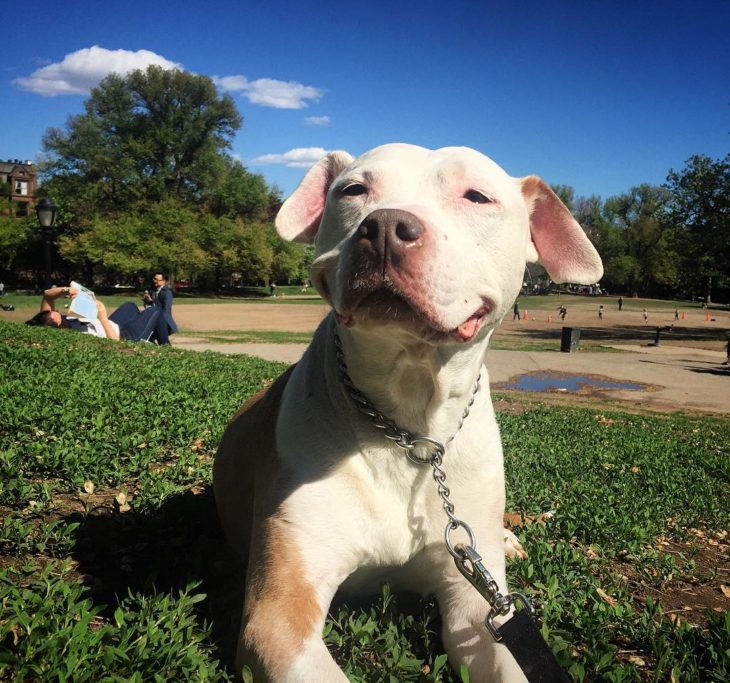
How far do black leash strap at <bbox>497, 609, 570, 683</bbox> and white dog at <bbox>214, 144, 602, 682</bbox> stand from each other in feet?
0.32

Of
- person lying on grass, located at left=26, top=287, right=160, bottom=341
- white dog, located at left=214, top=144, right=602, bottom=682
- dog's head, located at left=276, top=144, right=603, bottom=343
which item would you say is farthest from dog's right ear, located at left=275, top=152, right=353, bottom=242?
person lying on grass, located at left=26, top=287, right=160, bottom=341

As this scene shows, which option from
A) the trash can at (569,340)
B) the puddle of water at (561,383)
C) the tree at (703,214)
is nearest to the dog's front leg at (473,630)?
the puddle of water at (561,383)

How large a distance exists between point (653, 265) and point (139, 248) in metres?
60.4

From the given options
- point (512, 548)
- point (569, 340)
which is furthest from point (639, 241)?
point (512, 548)

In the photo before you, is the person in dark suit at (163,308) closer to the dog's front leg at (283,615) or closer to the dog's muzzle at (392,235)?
the dog's front leg at (283,615)

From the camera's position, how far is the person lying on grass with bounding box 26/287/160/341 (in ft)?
39.3

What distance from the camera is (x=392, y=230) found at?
1.92 m

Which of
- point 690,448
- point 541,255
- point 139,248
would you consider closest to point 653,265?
point 139,248

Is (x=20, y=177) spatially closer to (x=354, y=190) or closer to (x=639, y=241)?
(x=639, y=241)

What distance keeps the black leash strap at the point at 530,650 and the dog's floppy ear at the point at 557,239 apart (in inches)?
55.5

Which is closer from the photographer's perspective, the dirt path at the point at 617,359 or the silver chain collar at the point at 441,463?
the silver chain collar at the point at 441,463

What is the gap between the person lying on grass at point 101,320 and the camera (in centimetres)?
1197

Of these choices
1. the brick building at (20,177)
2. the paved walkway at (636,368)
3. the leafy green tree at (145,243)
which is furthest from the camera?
the brick building at (20,177)

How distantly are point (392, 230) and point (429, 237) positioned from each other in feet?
0.42
